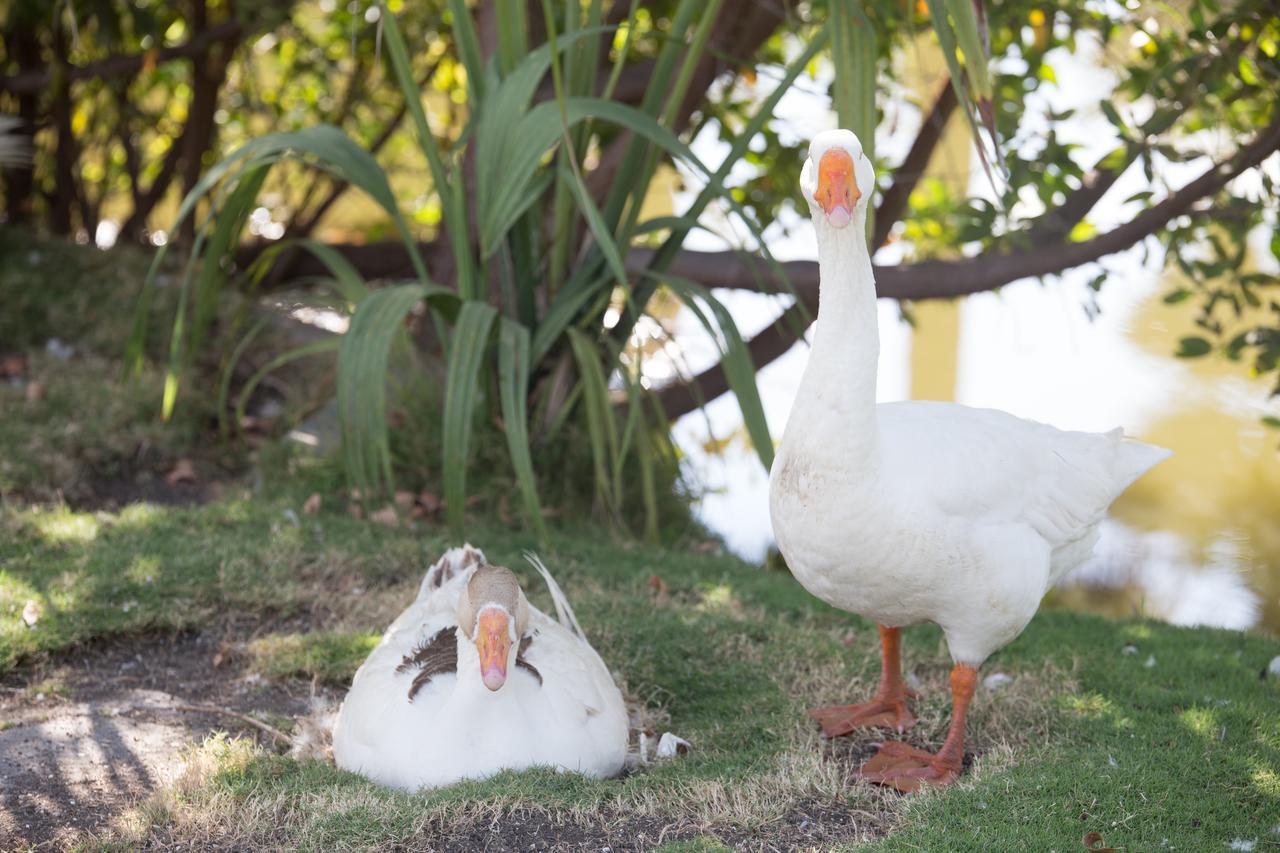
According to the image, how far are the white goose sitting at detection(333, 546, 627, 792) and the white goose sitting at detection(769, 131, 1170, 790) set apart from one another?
684 millimetres

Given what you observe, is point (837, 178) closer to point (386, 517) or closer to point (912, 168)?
point (386, 517)

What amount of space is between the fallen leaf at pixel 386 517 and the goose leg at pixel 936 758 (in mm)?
2411

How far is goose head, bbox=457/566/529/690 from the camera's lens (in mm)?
3229

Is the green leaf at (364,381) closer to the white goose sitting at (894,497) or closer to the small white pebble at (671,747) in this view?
the small white pebble at (671,747)

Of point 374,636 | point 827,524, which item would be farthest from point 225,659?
point 827,524

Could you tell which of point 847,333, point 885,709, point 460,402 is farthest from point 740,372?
point 847,333

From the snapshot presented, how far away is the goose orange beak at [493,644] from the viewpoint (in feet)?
10.5

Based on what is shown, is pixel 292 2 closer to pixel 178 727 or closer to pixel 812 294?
pixel 812 294

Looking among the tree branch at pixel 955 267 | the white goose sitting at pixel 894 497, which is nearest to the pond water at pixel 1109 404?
the tree branch at pixel 955 267

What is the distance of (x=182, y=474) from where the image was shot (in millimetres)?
5742

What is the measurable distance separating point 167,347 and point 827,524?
462cm

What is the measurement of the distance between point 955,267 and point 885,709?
2.79 m

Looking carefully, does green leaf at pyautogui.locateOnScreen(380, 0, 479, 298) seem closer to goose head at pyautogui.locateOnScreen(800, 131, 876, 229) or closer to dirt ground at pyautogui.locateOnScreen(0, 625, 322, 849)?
dirt ground at pyautogui.locateOnScreen(0, 625, 322, 849)

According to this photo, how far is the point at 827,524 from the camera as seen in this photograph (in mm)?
3059
